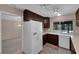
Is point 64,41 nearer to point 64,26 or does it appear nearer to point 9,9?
point 64,26

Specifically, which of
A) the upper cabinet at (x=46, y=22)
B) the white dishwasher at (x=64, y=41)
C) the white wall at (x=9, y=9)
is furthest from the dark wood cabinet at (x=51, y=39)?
the white wall at (x=9, y=9)

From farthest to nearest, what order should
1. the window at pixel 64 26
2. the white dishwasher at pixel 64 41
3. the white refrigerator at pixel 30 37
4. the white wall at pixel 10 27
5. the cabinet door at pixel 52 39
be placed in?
the window at pixel 64 26 → the cabinet door at pixel 52 39 → the white dishwasher at pixel 64 41 → the white refrigerator at pixel 30 37 → the white wall at pixel 10 27

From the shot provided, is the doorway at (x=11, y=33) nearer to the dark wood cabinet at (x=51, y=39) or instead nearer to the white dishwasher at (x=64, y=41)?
the dark wood cabinet at (x=51, y=39)

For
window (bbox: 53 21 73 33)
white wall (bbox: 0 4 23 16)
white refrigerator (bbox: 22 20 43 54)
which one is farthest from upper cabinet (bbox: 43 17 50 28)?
white wall (bbox: 0 4 23 16)

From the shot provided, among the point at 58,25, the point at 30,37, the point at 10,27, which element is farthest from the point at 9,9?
the point at 58,25

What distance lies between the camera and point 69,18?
13.1 feet

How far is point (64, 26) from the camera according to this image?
4.33m

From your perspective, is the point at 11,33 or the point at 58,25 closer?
the point at 11,33

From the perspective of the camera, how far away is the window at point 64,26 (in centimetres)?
401
